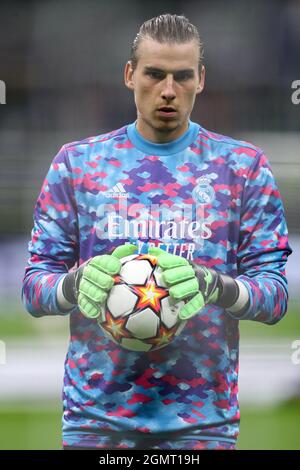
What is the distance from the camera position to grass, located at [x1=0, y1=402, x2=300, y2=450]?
242 centimetres

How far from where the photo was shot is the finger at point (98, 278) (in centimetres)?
207

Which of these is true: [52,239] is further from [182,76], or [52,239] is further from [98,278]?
[182,76]

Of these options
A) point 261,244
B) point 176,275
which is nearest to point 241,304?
point 261,244

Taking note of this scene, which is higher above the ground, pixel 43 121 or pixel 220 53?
pixel 220 53

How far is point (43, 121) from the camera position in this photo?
247cm

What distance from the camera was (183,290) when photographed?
81.4 inches

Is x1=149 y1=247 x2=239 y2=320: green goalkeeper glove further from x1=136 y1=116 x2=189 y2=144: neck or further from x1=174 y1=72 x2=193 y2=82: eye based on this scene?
x1=174 y1=72 x2=193 y2=82: eye

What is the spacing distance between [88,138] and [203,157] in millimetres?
342

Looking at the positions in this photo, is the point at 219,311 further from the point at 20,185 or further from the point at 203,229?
the point at 20,185

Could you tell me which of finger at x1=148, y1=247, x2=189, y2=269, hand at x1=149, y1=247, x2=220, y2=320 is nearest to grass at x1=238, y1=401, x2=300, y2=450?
hand at x1=149, y1=247, x2=220, y2=320

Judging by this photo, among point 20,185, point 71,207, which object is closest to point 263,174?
point 71,207

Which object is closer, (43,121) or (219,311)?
(219,311)

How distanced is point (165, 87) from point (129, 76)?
0.15 meters

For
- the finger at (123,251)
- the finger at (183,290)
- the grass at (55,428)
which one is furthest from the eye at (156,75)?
the grass at (55,428)
